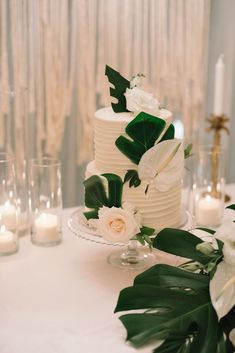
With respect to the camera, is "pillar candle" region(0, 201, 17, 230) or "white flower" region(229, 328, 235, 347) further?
"pillar candle" region(0, 201, 17, 230)

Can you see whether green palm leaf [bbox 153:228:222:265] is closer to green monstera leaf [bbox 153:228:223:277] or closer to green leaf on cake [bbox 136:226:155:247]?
green monstera leaf [bbox 153:228:223:277]

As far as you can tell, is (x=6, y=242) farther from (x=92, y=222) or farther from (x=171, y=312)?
(x=171, y=312)

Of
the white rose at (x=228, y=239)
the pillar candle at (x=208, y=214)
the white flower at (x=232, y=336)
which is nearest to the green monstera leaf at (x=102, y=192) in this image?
the white rose at (x=228, y=239)

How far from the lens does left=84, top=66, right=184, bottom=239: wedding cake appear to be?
129 centimetres

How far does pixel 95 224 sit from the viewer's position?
4.46 ft

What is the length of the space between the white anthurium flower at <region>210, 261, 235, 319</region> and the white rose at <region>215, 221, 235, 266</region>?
0.01 meters

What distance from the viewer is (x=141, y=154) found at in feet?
4.33

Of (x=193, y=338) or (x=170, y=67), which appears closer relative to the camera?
(x=193, y=338)

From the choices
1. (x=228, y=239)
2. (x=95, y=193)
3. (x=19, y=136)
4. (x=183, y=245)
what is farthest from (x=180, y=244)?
(x=19, y=136)

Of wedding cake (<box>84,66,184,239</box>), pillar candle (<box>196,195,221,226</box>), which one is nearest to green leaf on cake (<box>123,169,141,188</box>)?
wedding cake (<box>84,66,184,239</box>)

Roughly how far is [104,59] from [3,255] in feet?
3.49

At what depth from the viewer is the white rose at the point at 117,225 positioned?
129cm

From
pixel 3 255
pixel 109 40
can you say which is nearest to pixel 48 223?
pixel 3 255

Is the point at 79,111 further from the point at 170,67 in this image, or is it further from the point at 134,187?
the point at 134,187
